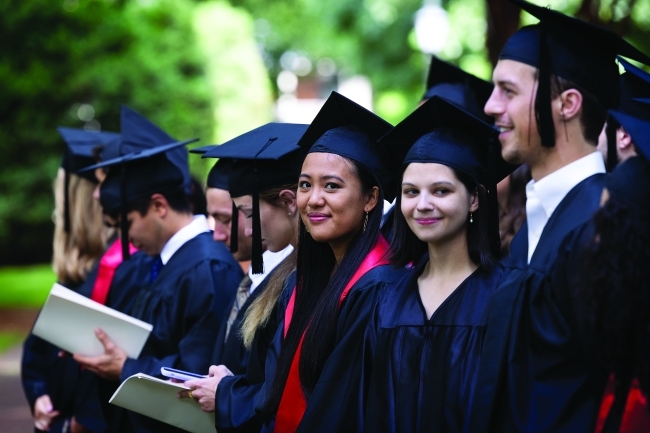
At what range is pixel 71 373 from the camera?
17.0 feet

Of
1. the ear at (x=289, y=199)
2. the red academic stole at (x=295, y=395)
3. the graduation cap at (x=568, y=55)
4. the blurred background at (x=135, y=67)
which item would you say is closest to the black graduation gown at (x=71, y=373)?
the ear at (x=289, y=199)

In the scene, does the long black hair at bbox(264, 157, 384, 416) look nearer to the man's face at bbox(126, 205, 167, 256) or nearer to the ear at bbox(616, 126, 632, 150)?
the ear at bbox(616, 126, 632, 150)

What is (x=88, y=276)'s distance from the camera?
A: 5688 millimetres

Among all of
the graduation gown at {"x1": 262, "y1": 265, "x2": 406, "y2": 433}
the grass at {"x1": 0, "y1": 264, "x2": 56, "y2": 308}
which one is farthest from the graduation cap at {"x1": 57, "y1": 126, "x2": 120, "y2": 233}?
the grass at {"x1": 0, "y1": 264, "x2": 56, "y2": 308}

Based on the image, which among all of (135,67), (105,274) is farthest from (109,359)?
(135,67)

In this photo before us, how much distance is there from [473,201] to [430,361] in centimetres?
61

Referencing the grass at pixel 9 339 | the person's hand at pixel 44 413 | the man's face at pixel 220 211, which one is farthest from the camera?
the grass at pixel 9 339

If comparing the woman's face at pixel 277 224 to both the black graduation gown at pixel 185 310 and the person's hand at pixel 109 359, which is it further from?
the person's hand at pixel 109 359

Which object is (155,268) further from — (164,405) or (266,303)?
(266,303)

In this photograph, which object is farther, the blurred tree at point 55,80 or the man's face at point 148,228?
the blurred tree at point 55,80

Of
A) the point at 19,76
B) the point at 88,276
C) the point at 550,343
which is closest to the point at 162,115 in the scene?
the point at 19,76

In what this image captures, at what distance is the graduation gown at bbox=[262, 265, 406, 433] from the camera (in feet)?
10.2

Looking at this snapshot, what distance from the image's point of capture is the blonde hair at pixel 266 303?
371 cm

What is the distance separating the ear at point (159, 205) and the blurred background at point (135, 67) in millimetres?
4445
